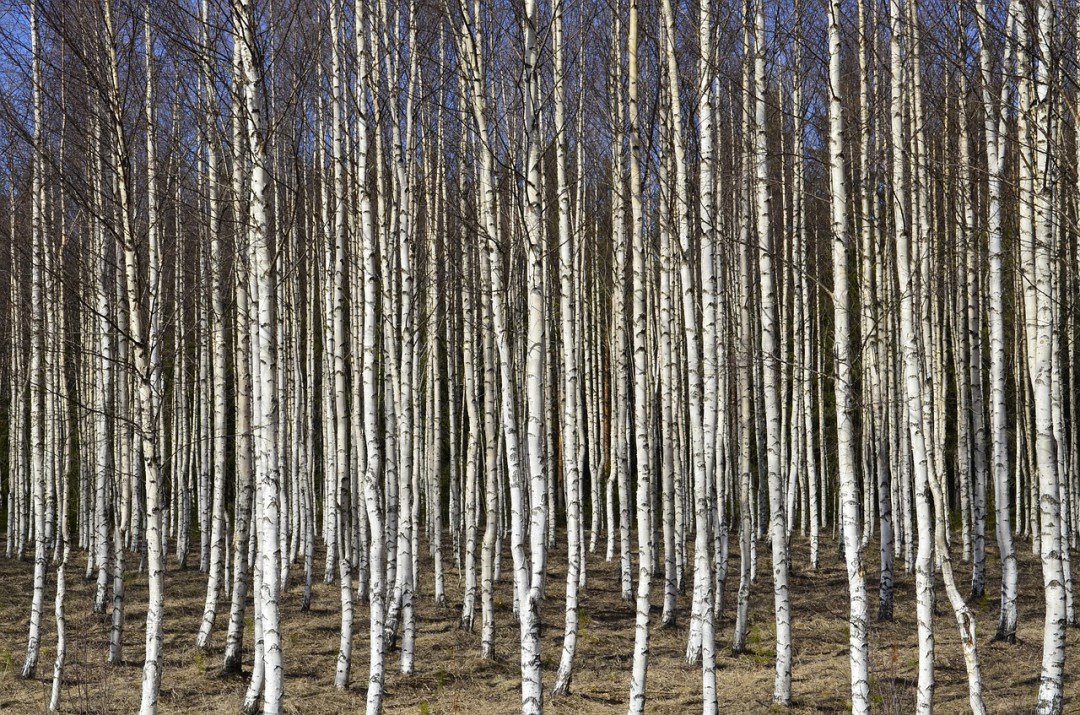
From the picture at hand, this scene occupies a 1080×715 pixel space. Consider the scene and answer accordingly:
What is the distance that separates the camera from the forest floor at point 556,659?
27.5 ft

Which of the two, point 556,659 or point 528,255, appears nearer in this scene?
point 528,255

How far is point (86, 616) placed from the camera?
12.5 m

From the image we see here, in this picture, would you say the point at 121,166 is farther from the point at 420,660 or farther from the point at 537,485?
the point at 420,660

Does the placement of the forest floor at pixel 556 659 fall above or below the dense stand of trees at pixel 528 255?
below

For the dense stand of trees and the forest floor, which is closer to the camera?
the dense stand of trees

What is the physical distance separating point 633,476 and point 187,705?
1990cm

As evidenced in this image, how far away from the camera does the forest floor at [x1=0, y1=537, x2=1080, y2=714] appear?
8391 mm

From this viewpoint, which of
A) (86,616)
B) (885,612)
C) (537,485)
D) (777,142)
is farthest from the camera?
(777,142)

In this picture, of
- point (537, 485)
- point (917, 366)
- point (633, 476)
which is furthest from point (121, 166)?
point (633, 476)

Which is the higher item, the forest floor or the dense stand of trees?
the dense stand of trees

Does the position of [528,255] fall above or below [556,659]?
above

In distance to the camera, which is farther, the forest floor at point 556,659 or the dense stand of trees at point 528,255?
the forest floor at point 556,659

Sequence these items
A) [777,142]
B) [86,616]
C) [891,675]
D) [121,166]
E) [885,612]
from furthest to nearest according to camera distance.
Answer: [777,142] → [86,616] → [885,612] → [891,675] → [121,166]

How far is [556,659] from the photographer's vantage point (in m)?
10.1
